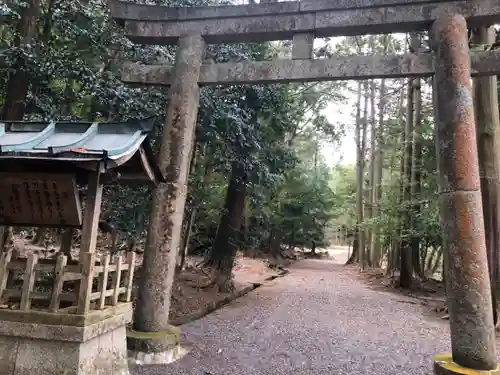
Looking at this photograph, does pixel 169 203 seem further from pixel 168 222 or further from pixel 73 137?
pixel 73 137

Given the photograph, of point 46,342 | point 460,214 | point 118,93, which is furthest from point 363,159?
point 46,342

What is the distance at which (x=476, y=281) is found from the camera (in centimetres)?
462

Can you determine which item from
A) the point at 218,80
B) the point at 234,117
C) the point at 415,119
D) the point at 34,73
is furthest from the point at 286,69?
the point at 415,119

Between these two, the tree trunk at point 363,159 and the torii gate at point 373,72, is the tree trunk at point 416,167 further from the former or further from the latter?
the torii gate at point 373,72

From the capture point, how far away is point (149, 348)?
5.37 m

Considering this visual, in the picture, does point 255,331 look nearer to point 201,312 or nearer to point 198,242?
point 201,312

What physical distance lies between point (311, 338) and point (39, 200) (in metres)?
5.44

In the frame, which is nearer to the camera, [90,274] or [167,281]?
[90,274]

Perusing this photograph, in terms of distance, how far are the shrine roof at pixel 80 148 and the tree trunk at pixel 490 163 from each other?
6456mm

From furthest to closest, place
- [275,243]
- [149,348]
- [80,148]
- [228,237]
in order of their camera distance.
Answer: [275,243] → [228,237] → [149,348] → [80,148]

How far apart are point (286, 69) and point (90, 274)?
3.89 m

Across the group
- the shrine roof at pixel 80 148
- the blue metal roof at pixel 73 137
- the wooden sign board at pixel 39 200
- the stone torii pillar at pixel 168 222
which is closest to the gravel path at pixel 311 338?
the stone torii pillar at pixel 168 222

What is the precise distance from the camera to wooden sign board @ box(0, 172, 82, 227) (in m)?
4.51

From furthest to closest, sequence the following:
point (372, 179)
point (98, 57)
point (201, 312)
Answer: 1. point (372, 179)
2. point (201, 312)
3. point (98, 57)
